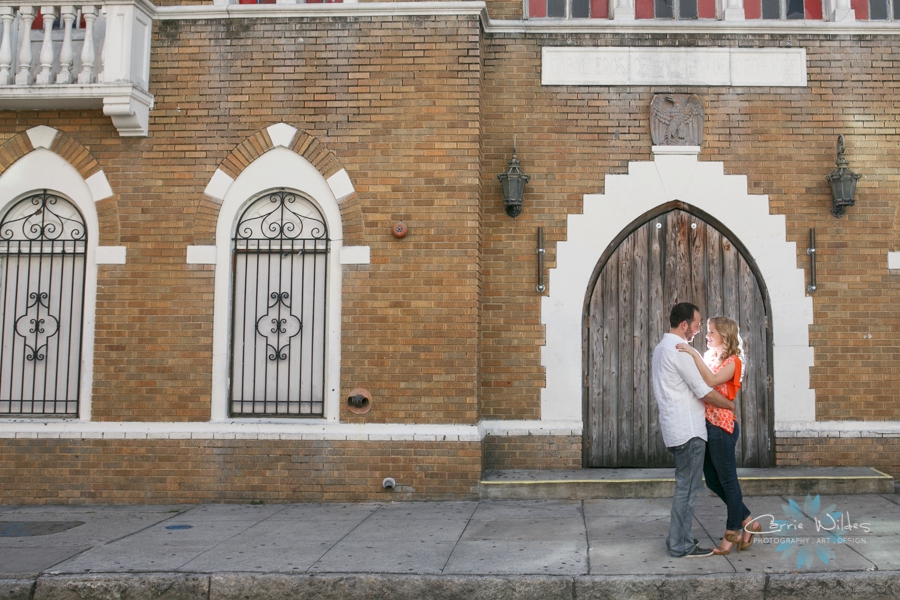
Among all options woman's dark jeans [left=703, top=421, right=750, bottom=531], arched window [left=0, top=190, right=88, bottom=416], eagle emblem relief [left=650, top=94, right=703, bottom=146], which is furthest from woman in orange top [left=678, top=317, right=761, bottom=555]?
arched window [left=0, top=190, right=88, bottom=416]

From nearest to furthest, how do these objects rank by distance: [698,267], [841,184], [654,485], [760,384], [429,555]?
[429,555], [654,485], [841,184], [760,384], [698,267]

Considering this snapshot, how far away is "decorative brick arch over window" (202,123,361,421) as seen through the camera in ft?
25.5

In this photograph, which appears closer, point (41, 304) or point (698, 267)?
point (41, 304)

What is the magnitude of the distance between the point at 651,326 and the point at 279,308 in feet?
12.9

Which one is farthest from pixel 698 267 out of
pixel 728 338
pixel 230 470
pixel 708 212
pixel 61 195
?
pixel 61 195

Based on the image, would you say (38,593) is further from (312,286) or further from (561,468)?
(561,468)

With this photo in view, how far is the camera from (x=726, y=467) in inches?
213

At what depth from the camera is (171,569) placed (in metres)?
5.32

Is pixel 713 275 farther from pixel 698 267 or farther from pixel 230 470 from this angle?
pixel 230 470

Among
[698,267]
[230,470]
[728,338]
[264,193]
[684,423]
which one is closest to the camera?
[684,423]

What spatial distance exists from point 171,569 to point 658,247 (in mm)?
5670

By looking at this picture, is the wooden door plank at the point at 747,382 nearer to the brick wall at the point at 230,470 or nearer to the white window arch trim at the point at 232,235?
the brick wall at the point at 230,470

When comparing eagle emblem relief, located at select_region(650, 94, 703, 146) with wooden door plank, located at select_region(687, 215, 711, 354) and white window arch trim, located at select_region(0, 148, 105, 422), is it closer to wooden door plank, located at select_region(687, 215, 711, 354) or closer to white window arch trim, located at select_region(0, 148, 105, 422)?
wooden door plank, located at select_region(687, 215, 711, 354)

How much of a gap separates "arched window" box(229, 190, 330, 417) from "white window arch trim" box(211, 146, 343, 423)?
0.09 meters
